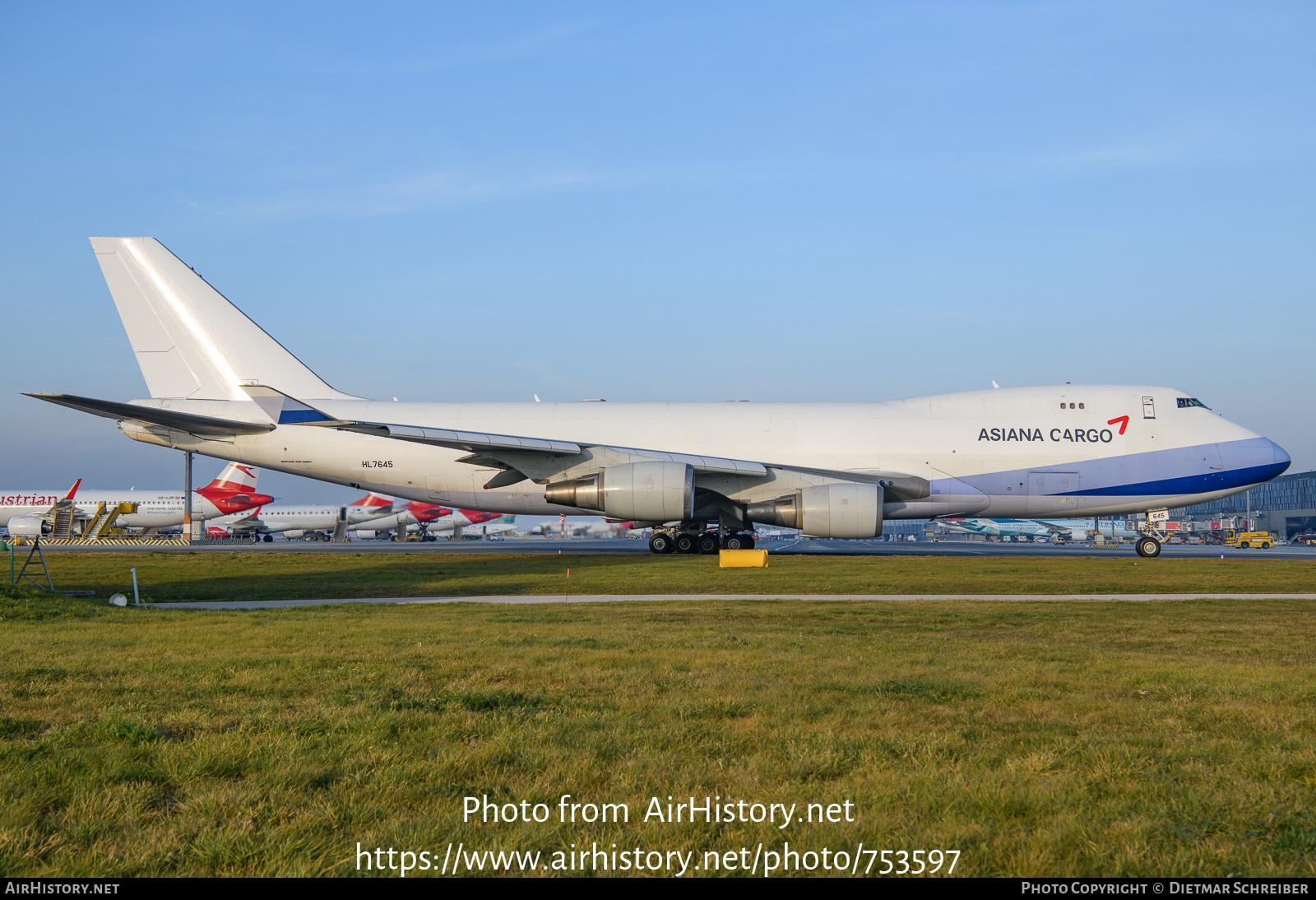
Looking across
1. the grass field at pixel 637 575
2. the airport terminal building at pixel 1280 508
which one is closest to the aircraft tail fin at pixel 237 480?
the grass field at pixel 637 575

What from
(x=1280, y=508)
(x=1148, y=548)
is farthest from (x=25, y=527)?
(x=1280, y=508)

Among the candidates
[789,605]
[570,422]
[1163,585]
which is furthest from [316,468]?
[1163,585]

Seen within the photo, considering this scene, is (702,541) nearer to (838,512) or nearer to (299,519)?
(838,512)

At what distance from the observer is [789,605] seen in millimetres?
14922

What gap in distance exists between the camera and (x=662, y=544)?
97.8ft

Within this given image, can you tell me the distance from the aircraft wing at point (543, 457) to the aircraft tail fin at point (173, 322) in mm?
2240

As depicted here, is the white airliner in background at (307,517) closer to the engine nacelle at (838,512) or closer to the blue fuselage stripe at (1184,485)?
the engine nacelle at (838,512)

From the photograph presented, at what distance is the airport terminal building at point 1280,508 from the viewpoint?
9994 cm

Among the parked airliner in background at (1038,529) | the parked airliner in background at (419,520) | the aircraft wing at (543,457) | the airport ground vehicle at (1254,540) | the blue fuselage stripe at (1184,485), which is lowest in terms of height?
the parked airliner in background at (1038,529)

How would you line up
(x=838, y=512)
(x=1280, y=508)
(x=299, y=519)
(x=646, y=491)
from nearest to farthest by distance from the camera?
(x=838, y=512)
(x=646, y=491)
(x=299, y=519)
(x=1280, y=508)

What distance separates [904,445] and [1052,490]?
4.84 m

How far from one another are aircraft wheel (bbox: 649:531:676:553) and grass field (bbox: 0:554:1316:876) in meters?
18.2

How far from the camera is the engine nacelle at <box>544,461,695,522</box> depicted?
25.7m

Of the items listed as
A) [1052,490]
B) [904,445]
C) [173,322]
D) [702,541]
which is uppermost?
[173,322]
